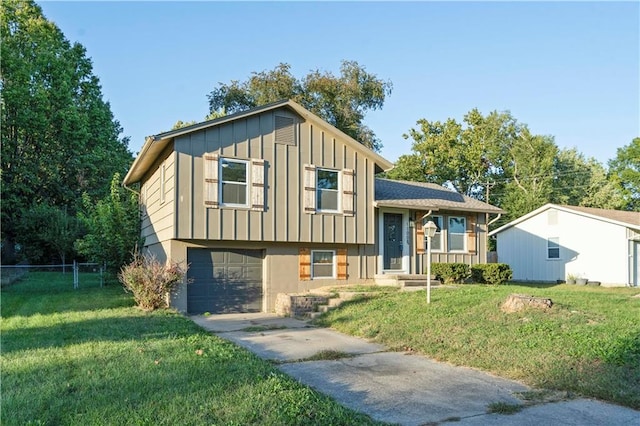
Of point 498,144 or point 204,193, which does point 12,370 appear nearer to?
point 204,193

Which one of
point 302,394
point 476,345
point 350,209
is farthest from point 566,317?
point 350,209

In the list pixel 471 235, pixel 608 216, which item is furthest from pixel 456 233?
pixel 608 216

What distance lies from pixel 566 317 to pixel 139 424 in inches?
289

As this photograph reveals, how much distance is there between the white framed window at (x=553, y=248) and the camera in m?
24.1

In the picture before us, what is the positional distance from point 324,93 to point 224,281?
20.5 metres

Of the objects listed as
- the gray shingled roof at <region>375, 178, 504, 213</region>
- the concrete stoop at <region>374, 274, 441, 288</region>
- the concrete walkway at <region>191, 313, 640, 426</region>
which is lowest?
the concrete walkway at <region>191, 313, 640, 426</region>

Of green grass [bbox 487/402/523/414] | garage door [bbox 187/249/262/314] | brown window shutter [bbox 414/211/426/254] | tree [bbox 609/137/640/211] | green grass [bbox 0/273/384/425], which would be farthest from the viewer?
tree [bbox 609/137/640/211]

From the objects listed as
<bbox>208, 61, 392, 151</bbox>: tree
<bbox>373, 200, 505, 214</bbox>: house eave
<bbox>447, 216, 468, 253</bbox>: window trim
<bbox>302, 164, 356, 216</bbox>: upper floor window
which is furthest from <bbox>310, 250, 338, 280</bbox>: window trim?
<bbox>208, 61, 392, 151</bbox>: tree

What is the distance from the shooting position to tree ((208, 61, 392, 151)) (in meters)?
31.0

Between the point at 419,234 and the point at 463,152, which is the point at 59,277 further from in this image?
the point at 463,152

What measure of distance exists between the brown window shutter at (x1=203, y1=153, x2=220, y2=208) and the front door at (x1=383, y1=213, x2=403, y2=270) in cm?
572

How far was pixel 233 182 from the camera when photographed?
13.1 m

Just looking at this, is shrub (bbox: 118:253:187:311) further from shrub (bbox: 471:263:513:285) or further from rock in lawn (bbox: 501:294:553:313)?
shrub (bbox: 471:263:513:285)

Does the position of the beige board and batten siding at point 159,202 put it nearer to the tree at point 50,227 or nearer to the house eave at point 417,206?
the house eave at point 417,206
